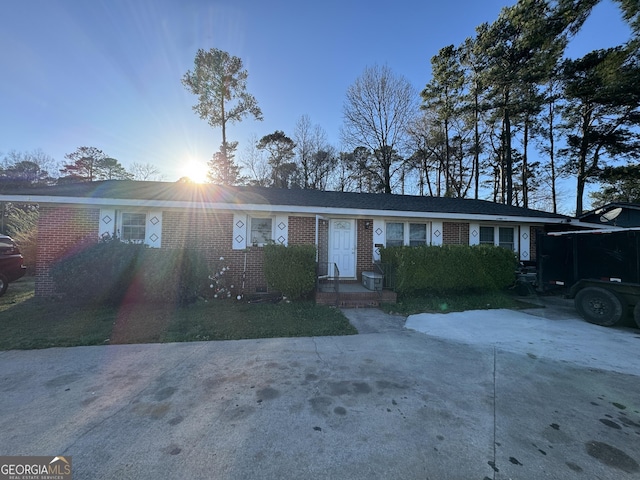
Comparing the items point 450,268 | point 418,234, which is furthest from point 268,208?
point 450,268

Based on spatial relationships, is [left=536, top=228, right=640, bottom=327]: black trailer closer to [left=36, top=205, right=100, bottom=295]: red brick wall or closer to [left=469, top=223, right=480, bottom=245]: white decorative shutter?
[left=469, top=223, right=480, bottom=245]: white decorative shutter

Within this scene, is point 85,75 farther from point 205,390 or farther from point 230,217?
point 205,390

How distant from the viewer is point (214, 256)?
329 inches

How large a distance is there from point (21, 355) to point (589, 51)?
87.2 ft

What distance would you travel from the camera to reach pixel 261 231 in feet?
28.7

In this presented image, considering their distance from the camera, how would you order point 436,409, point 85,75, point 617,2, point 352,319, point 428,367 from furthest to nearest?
point 617,2
point 85,75
point 352,319
point 428,367
point 436,409

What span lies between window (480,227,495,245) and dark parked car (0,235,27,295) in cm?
1502

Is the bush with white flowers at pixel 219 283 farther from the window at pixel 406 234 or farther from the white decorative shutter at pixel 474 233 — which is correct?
the white decorative shutter at pixel 474 233

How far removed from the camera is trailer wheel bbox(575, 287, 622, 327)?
5.73 m

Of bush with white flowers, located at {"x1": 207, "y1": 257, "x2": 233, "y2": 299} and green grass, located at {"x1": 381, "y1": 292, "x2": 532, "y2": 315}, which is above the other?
bush with white flowers, located at {"x1": 207, "y1": 257, "x2": 233, "y2": 299}

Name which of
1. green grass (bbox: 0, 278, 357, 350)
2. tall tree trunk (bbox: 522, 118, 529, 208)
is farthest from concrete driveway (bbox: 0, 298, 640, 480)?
tall tree trunk (bbox: 522, 118, 529, 208)

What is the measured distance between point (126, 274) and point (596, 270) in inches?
430

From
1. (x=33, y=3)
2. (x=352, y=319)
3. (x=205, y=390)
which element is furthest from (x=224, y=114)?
(x=205, y=390)

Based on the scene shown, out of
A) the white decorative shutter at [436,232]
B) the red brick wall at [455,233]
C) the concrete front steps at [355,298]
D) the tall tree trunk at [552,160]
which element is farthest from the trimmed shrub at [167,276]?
the tall tree trunk at [552,160]
